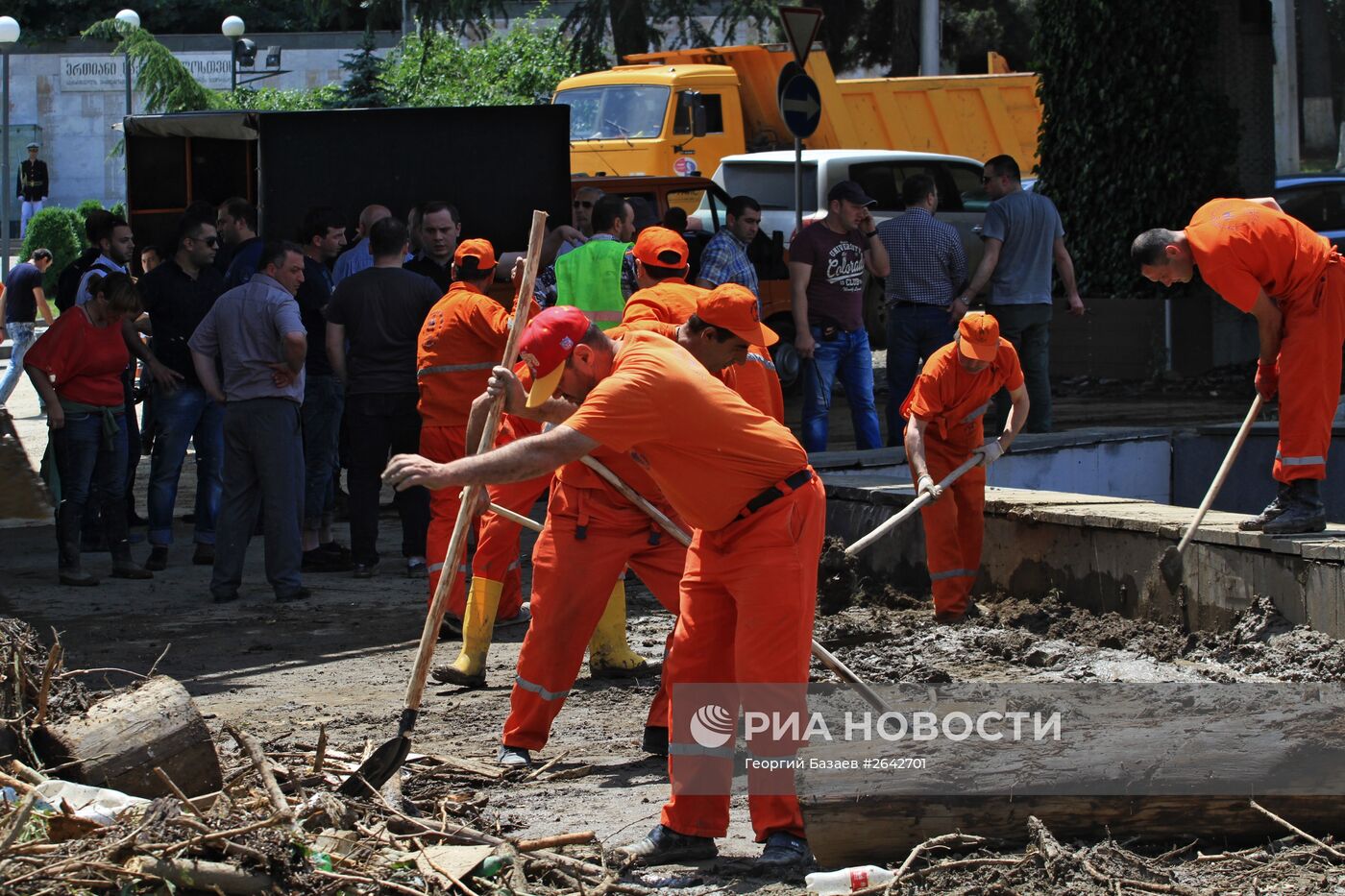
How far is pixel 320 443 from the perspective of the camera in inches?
407

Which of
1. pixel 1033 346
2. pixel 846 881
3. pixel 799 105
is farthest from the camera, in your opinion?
pixel 799 105

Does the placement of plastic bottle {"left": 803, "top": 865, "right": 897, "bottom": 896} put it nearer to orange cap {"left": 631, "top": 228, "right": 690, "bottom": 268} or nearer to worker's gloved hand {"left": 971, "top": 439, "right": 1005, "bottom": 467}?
orange cap {"left": 631, "top": 228, "right": 690, "bottom": 268}

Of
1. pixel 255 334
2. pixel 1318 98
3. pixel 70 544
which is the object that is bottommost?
pixel 70 544

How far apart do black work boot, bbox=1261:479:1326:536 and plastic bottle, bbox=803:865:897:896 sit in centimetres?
326

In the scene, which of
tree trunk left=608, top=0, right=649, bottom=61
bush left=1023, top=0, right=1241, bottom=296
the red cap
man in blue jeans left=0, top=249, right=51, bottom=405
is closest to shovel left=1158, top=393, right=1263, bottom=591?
the red cap

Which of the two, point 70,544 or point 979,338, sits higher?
point 979,338

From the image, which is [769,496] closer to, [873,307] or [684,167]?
[873,307]

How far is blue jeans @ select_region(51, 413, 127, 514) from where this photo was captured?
9586 mm

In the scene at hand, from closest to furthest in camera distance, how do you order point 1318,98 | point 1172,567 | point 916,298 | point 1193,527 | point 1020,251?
1. point 1193,527
2. point 1172,567
3. point 916,298
4. point 1020,251
5. point 1318,98

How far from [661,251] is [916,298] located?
170 inches

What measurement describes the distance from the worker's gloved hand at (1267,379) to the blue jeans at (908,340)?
13.2 ft

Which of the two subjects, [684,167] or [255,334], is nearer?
[255,334]

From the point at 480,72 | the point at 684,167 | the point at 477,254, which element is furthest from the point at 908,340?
the point at 480,72

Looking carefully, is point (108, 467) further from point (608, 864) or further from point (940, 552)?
point (608, 864)
